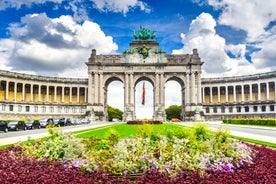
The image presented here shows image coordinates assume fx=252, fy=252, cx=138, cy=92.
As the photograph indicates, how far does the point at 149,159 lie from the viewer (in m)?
10.8

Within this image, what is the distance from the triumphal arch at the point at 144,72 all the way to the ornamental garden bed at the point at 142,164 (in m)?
78.6

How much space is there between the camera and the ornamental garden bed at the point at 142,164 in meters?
9.02

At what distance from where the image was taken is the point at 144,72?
93.4m

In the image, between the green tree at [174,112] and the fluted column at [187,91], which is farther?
the green tree at [174,112]

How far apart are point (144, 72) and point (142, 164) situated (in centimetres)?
8350

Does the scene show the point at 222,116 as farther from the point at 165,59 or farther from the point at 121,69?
the point at 121,69

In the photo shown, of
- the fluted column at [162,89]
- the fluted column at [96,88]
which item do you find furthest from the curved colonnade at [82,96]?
the fluted column at [96,88]

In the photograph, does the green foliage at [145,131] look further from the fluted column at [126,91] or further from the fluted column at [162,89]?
the fluted column at [162,89]

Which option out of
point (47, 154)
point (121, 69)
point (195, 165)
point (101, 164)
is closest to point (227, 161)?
point (195, 165)

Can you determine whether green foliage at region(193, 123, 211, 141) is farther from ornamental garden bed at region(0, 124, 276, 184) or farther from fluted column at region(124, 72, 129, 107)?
fluted column at region(124, 72, 129, 107)

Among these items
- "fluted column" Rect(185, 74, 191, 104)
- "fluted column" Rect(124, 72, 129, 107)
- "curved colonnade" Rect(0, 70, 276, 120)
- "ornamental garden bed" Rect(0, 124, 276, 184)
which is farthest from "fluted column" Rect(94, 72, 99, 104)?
"ornamental garden bed" Rect(0, 124, 276, 184)

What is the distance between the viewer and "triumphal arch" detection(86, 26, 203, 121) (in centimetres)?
9262

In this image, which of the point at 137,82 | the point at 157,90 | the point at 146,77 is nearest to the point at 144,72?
the point at 146,77

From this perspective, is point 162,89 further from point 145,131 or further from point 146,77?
point 145,131
